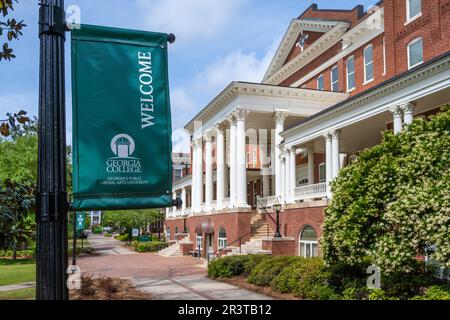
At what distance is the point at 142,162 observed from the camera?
3.89 m

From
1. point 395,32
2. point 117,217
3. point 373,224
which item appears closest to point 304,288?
point 373,224

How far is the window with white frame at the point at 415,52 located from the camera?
2461cm

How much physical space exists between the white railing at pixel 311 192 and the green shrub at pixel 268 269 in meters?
6.35

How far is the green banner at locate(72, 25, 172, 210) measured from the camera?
371cm

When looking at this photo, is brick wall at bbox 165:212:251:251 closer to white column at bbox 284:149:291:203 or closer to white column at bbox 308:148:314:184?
white column at bbox 284:149:291:203

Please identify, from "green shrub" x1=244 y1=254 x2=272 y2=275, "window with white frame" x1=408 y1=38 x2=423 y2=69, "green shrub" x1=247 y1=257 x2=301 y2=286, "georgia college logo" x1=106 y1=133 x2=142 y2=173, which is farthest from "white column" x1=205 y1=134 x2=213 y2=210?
"georgia college logo" x1=106 y1=133 x2=142 y2=173

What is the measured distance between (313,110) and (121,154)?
29191 millimetres

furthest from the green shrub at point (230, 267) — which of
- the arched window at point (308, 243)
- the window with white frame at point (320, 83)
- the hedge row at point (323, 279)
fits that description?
the window with white frame at point (320, 83)

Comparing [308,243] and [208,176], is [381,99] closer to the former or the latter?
[308,243]

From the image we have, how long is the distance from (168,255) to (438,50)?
1024 inches

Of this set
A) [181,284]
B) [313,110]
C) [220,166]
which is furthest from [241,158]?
[181,284]

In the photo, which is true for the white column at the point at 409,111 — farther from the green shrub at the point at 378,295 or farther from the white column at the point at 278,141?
the white column at the point at 278,141

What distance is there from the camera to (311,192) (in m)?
24.7
